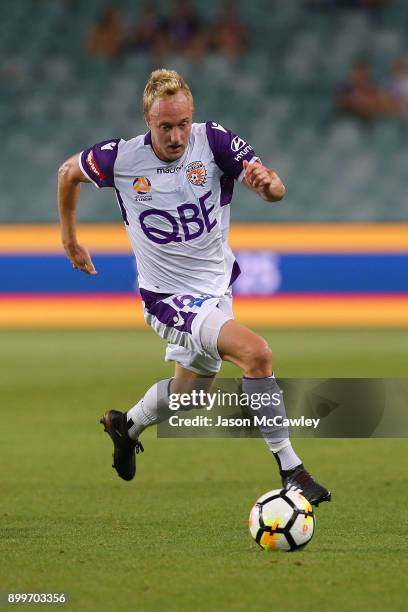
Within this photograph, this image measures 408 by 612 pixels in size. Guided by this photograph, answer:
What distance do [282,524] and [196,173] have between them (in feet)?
6.32

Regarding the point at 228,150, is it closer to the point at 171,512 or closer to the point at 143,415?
the point at 143,415

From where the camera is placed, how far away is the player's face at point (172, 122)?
19.4ft

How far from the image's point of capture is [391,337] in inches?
562

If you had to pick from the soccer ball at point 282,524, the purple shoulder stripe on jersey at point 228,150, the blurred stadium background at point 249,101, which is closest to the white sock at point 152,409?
the purple shoulder stripe on jersey at point 228,150

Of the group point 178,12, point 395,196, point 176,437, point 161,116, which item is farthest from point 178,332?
point 178,12

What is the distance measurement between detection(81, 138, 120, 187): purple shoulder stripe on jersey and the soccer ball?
2.00m

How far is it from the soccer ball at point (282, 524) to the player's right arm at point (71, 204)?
72.3 inches

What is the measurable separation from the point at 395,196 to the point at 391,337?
13.4 feet

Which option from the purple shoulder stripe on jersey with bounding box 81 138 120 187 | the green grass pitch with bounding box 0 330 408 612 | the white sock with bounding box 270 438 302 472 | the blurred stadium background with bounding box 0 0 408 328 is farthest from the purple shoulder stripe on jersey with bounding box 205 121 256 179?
the blurred stadium background with bounding box 0 0 408 328

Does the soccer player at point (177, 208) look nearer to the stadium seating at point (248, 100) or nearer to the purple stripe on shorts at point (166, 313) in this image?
the purple stripe on shorts at point (166, 313)

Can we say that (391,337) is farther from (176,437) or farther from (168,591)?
(168,591)

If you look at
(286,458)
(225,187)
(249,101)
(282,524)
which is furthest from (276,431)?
(249,101)

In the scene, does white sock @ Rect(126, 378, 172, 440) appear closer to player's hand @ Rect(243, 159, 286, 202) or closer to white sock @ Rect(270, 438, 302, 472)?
white sock @ Rect(270, 438, 302, 472)

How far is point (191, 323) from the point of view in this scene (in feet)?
19.9
